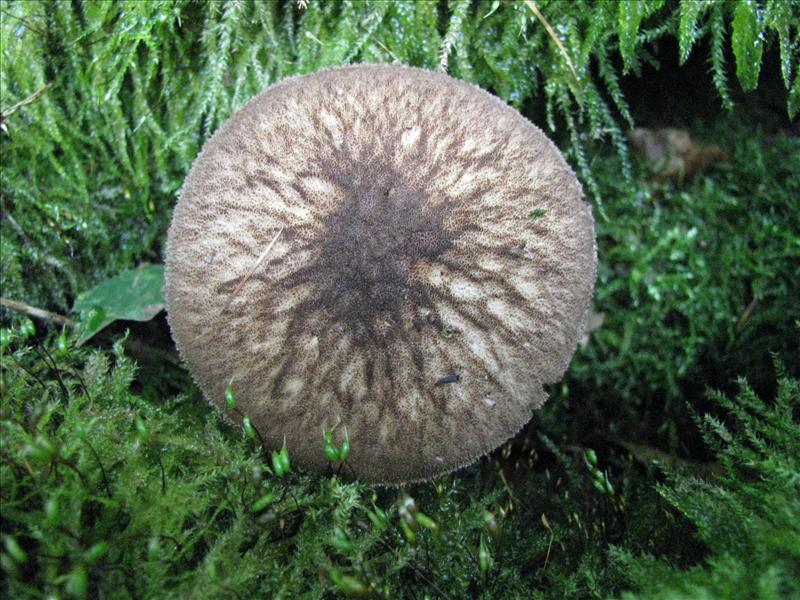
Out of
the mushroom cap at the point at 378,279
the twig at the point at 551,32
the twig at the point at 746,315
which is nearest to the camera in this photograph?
the mushroom cap at the point at 378,279

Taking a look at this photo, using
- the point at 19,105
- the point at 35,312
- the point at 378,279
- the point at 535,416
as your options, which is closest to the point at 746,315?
the point at 535,416

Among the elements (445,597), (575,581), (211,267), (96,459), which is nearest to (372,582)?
(445,597)

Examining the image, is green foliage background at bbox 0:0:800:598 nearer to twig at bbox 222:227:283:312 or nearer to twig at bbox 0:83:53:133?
twig at bbox 0:83:53:133

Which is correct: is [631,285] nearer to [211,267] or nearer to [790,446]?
[790,446]

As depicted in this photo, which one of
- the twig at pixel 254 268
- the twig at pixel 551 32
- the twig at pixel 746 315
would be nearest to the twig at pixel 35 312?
the twig at pixel 254 268

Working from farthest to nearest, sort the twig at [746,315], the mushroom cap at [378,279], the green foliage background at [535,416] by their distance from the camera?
the twig at [746,315] < the mushroom cap at [378,279] < the green foliage background at [535,416]

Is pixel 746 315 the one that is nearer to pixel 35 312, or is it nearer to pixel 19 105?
pixel 35 312

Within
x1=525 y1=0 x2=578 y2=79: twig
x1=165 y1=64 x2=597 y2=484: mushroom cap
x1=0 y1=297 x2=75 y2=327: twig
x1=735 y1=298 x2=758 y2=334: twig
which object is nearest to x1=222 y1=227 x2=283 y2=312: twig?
x1=165 y1=64 x2=597 y2=484: mushroom cap

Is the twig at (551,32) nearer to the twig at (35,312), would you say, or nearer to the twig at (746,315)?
the twig at (746,315)
